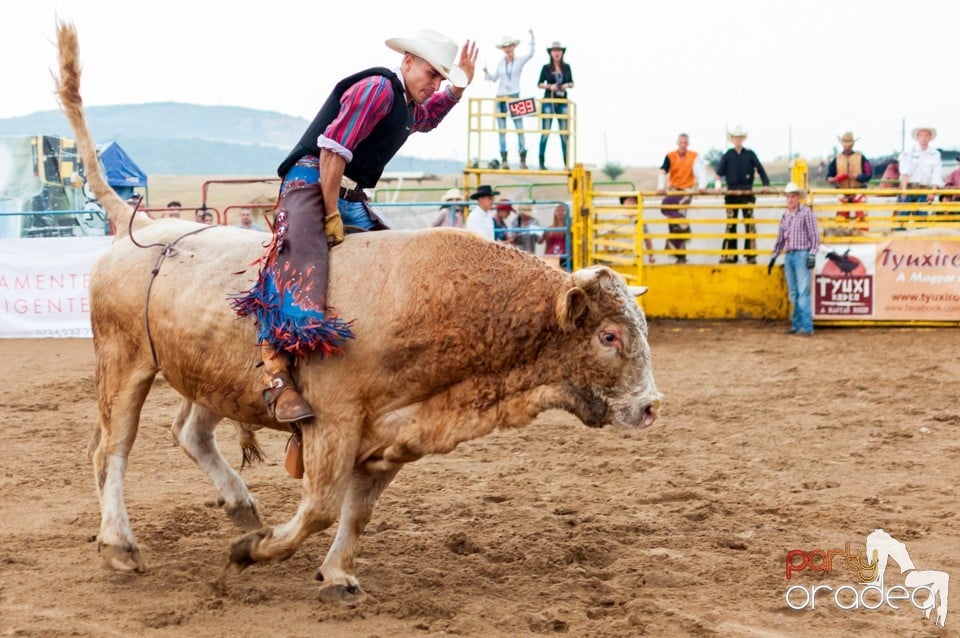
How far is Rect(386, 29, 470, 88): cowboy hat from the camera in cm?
441

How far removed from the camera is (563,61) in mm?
15594

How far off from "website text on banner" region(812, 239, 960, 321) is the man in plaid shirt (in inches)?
19.4

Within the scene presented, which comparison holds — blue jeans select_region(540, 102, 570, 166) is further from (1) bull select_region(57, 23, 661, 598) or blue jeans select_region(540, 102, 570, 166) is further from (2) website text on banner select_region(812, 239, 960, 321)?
(1) bull select_region(57, 23, 661, 598)

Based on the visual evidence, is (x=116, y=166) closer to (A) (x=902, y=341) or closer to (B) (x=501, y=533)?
(A) (x=902, y=341)

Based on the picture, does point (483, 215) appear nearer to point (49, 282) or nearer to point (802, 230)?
point (802, 230)

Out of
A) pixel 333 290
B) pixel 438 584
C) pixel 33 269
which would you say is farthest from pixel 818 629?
pixel 33 269

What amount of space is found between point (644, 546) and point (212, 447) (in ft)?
7.35

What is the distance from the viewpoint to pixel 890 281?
13516 mm

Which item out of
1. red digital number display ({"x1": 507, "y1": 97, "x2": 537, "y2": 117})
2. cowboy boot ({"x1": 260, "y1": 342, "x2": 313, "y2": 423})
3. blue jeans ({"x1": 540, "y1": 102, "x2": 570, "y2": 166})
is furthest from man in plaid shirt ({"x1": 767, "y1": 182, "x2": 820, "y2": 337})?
cowboy boot ({"x1": 260, "y1": 342, "x2": 313, "y2": 423})

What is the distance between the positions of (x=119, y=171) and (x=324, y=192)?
58.1ft

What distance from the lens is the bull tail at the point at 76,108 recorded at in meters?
5.23

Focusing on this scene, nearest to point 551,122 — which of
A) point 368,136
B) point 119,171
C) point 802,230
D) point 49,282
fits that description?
point 802,230

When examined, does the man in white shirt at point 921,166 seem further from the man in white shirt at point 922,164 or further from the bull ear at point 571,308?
the bull ear at point 571,308

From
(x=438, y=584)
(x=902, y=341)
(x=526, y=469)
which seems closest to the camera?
(x=438, y=584)
